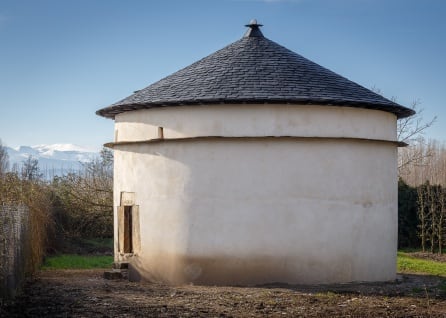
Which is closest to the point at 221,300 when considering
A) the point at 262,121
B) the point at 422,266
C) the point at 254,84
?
the point at 262,121

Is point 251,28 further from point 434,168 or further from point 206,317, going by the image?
point 434,168

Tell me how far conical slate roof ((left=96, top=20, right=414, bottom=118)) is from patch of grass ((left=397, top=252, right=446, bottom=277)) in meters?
4.40

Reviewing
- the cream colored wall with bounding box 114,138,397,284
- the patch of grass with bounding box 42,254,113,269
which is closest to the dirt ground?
the cream colored wall with bounding box 114,138,397,284

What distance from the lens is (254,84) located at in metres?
14.4

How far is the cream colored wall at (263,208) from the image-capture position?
13828 millimetres

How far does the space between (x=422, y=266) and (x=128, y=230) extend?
8785 mm

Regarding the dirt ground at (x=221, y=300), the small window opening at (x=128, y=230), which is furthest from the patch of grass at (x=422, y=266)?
the small window opening at (x=128, y=230)

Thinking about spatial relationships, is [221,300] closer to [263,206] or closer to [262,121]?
[263,206]

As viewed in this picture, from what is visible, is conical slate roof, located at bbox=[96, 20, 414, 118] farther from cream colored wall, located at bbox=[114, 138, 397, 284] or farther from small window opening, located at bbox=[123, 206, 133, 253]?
small window opening, located at bbox=[123, 206, 133, 253]

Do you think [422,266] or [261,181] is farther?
[422,266]

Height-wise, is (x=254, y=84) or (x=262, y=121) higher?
(x=254, y=84)

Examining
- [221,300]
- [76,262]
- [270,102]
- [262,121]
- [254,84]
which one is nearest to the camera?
[221,300]

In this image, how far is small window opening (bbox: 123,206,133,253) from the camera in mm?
15516

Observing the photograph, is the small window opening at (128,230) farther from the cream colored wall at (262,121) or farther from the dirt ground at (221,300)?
the cream colored wall at (262,121)
